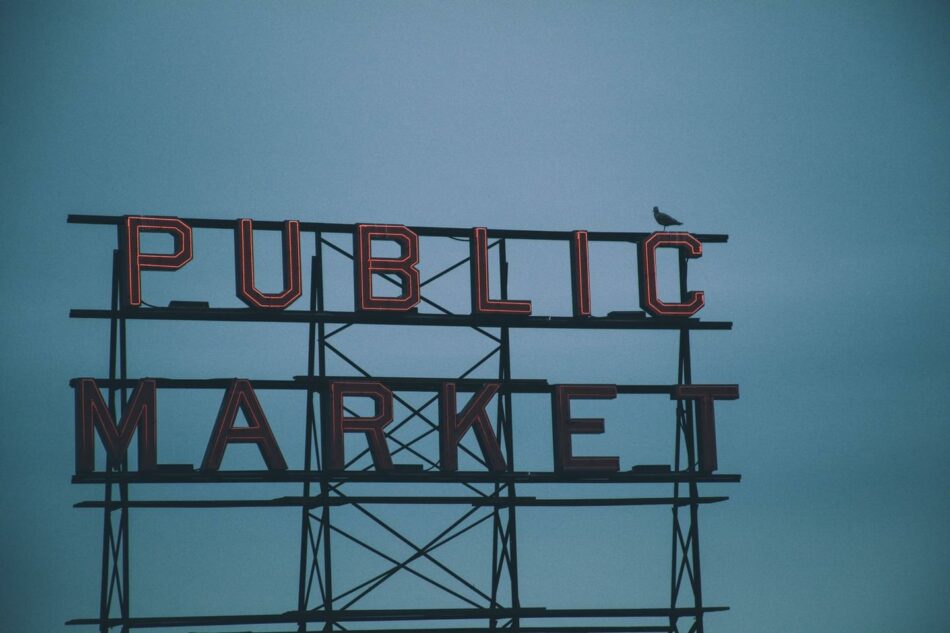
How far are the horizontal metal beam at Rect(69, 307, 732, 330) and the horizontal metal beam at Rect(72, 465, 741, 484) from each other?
2.83 m

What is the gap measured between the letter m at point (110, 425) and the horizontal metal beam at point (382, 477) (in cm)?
27

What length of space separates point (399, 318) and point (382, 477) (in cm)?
309

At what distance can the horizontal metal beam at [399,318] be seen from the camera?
29.9 meters

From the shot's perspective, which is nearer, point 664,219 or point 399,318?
point 399,318

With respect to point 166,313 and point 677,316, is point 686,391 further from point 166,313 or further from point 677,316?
point 166,313

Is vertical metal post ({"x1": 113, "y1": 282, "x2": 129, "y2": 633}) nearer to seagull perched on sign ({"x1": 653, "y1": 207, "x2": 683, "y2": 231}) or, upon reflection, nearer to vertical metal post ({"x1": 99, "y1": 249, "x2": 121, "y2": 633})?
vertical metal post ({"x1": 99, "y1": 249, "x2": 121, "y2": 633})

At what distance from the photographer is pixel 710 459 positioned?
106 feet

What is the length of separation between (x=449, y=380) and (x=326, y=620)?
510cm

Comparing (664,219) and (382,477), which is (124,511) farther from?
(664,219)

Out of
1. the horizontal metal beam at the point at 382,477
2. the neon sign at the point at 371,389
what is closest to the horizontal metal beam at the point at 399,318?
the neon sign at the point at 371,389

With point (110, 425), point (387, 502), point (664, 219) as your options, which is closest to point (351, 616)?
point (387, 502)

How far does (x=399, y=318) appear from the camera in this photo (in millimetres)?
31219

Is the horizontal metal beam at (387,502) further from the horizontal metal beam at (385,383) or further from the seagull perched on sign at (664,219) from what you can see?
the seagull perched on sign at (664,219)

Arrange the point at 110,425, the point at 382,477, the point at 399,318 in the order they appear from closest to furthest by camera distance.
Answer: the point at 110,425 → the point at 382,477 → the point at 399,318
